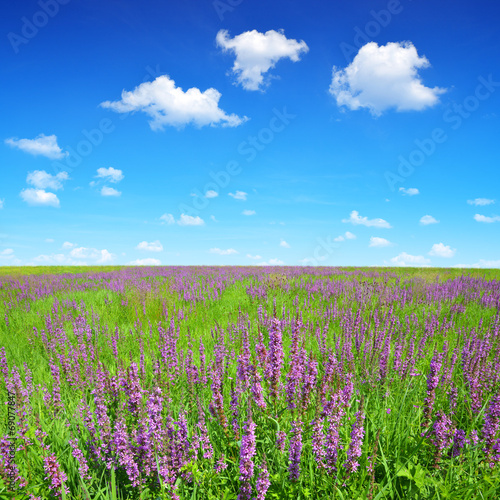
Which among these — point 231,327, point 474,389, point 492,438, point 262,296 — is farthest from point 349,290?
point 492,438

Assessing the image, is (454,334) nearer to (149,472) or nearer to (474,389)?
(474,389)

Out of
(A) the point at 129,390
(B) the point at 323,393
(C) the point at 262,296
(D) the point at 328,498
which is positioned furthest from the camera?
(C) the point at 262,296

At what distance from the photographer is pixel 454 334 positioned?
269 inches

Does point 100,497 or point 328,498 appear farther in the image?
point 100,497

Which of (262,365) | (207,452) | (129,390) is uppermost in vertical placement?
(262,365)

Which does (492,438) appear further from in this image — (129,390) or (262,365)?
(129,390)

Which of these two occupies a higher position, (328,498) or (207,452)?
(207,452)

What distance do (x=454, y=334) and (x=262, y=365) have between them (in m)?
6.03

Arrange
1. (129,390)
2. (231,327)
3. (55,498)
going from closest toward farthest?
1. (55,498)
2. (129,390)
3. (231,327)

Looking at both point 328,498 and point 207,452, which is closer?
point 328,498

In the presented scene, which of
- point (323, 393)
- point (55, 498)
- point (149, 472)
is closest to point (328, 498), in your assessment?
point (323, 393)

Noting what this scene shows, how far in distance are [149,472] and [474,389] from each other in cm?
348

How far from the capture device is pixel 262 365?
279 centimetres

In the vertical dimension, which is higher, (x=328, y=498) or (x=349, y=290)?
(x=349, y=290)
